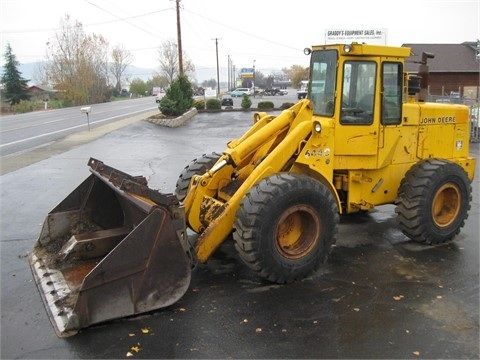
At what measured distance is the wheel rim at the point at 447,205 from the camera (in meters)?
6.96

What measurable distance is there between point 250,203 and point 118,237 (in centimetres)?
164

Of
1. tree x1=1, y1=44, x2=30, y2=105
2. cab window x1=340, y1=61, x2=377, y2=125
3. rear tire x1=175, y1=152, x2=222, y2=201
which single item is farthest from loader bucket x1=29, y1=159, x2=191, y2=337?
tree x1=1, y1=44, x2=30, y2=105

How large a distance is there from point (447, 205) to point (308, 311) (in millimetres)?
3283

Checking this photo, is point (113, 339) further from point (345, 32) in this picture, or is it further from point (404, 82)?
point (345, 32)

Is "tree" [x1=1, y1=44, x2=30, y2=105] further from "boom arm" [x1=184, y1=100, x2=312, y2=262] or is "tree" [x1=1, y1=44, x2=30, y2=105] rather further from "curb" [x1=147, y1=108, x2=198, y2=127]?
"boom arm" [x1=184, y1=100, x2=312, y2=262]

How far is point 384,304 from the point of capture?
511 cm

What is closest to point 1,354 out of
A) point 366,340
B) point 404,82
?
point 366,340

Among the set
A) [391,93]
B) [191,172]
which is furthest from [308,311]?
[391,93]

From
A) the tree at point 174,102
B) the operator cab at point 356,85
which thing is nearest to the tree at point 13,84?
the tree at point 174,102

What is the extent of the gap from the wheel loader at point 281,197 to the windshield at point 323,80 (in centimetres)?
2

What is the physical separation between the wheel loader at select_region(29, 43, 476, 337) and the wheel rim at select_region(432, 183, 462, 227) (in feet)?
0.06

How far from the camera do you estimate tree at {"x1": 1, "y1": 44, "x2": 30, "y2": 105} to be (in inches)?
2351

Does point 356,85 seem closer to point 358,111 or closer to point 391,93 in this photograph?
point 358,111

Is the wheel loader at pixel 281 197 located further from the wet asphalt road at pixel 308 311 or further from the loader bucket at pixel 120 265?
the wet asphalt road at pixel 308 311
